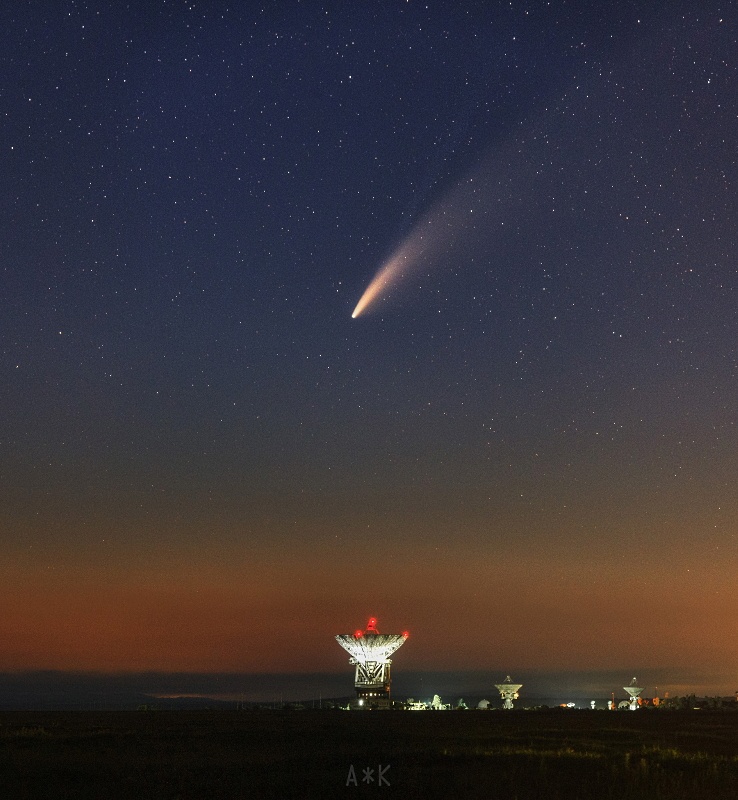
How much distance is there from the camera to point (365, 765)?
102 ft

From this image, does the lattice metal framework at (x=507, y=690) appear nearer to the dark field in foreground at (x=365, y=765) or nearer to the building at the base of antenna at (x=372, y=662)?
the building at the base of antenna at (x=372, y=662)

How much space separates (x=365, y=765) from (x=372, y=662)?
284 feet

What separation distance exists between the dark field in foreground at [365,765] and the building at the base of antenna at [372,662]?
6752 centimetres

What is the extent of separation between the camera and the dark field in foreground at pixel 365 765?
24781 mm

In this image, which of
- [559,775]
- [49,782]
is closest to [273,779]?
[49,782]

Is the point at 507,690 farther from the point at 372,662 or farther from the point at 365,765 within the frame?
the point at 365,765

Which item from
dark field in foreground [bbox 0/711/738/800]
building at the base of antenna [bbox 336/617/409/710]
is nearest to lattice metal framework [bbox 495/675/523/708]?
building at the base of antenna [bbox 336/617/409/710]

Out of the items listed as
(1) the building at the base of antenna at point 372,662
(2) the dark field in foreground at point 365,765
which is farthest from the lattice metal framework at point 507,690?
(2) the dark field in foreground at point 365,765

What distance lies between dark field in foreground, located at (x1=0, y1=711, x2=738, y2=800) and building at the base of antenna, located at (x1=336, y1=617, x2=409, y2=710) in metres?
67.5

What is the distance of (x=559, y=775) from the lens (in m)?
27.7

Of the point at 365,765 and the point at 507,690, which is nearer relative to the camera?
the point at 365,765

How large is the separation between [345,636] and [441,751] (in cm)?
8339

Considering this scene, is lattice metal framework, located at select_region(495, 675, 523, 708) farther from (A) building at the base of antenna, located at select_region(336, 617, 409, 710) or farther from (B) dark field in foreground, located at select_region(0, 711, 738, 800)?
(B) dark field in foreground, located at select_region(0, 711, 738, 800)

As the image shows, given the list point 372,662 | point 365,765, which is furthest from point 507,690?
point 365,765
